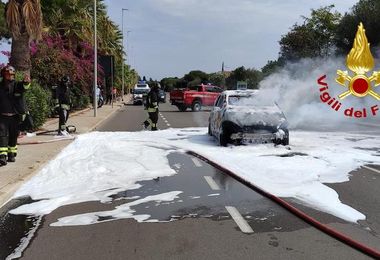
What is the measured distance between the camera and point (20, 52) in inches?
777

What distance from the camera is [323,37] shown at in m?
50.7

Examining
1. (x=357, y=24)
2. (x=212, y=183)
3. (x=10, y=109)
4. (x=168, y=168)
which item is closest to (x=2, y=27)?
(x=357, y=24)

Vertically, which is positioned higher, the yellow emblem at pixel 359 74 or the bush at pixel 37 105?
the yellow emblem at pixel 359 74

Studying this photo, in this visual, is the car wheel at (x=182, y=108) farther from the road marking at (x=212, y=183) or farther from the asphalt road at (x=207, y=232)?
the asphalt road at (x=207, y=232)

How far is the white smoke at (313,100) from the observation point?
21.4 m

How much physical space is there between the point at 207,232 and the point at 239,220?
667mm

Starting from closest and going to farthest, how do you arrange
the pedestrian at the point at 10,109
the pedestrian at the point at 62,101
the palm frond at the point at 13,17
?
the pedestrian at the point at 10,109, the pedestrian at the point at 62,101, the palm frond at the point at 13,17

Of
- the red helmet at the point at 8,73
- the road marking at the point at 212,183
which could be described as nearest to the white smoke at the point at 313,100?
the road marking at the point at 212,183

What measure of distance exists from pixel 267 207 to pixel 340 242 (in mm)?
1749

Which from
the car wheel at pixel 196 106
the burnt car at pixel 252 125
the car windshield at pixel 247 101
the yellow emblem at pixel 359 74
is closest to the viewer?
the burnt car at pixel 252 125

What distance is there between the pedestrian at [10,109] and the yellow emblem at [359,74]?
15935 millimetres

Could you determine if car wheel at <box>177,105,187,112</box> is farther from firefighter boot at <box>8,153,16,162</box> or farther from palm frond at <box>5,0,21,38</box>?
firefighter boot at <box>8,153,16,162</box>

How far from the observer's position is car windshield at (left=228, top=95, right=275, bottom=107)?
15.1 meters

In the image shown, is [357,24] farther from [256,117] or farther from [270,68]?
[256,117]
